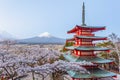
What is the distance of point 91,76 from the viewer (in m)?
17.6

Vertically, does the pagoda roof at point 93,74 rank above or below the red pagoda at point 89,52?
below

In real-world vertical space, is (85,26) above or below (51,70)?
above

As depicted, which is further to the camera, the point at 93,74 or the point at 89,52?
the point at 89,52

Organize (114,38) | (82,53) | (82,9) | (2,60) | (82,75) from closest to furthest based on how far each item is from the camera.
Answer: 1. (2,60)
2. (82,75)
3. (82,53)
4. (82,9)
5. (114,38)

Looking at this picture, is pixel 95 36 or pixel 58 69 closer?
pixel 58 69

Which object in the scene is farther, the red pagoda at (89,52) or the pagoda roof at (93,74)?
the red pagoda at (89,52)

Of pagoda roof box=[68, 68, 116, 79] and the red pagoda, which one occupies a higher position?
the red pagoda

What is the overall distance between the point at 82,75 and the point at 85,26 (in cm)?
435

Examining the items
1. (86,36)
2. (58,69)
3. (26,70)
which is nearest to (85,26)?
(86,36)

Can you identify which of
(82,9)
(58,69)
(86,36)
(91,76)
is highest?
(82,9)

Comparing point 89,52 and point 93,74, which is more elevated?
point 89,52

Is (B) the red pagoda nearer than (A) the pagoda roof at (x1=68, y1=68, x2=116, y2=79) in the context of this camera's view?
No

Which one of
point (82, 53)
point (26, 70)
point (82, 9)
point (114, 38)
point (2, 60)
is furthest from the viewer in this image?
point (114, 38)

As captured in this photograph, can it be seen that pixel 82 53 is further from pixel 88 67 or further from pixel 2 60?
pixel 2 60
